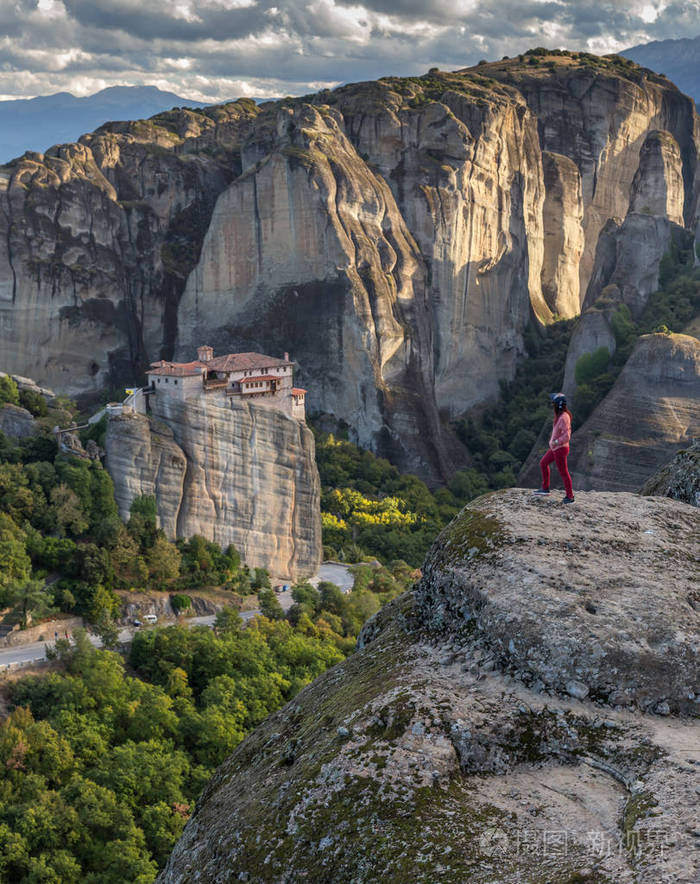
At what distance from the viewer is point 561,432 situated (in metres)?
10.9

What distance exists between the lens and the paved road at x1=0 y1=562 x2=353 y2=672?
30.6 metres

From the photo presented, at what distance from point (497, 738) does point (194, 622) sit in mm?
30035

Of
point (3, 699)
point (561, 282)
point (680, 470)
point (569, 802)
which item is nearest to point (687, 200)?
point (561, 282)

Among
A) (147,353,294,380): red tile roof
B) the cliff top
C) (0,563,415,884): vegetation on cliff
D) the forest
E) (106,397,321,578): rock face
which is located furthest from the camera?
the cliff top

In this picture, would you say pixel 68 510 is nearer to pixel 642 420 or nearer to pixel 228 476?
pixel 228 476

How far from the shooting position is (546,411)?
63.2 metres

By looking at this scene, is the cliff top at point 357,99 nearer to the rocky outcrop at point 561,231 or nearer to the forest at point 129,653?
the rocky outcrop at point 561,231

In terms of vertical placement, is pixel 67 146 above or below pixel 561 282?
above

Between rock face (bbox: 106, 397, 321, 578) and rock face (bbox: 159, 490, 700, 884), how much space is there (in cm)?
2995

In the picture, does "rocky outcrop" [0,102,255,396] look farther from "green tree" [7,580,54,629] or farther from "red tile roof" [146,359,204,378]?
"green tree" [7,580,54,629]

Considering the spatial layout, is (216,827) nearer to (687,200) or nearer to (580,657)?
(580,657)

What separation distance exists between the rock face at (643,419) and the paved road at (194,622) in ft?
42.2

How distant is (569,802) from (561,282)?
3015 inches

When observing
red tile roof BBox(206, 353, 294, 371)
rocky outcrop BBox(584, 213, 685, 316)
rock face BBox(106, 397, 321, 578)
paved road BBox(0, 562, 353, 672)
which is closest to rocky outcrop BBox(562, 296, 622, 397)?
rocky outcrop BBox(584, 213, 685, 316)
